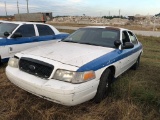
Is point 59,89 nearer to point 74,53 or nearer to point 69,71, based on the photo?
point 69,71

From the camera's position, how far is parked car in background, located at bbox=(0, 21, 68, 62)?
251 inches

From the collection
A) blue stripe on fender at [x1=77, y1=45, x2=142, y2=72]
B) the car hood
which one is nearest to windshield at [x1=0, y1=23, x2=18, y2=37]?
the car hood

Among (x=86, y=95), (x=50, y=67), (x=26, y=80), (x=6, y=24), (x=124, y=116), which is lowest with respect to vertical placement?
(x=124, y=116)

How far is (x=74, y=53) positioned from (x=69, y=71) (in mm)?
696

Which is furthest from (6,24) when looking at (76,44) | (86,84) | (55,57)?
(86,84)

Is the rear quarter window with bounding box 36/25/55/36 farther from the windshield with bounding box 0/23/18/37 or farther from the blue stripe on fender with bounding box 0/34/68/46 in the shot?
the windshield with bounding box 0/23/18/37

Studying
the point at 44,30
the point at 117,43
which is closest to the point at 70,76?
the point at 117,43

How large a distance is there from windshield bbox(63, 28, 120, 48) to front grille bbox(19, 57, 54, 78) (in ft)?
5.44

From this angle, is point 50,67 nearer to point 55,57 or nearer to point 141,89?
point 55,57

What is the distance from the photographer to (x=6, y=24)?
7.21 meters

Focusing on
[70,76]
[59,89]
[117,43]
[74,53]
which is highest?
[117,43]

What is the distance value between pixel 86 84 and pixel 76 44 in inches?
64.5

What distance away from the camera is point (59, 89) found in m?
3.28

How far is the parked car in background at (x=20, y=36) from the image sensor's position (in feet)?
20.9
